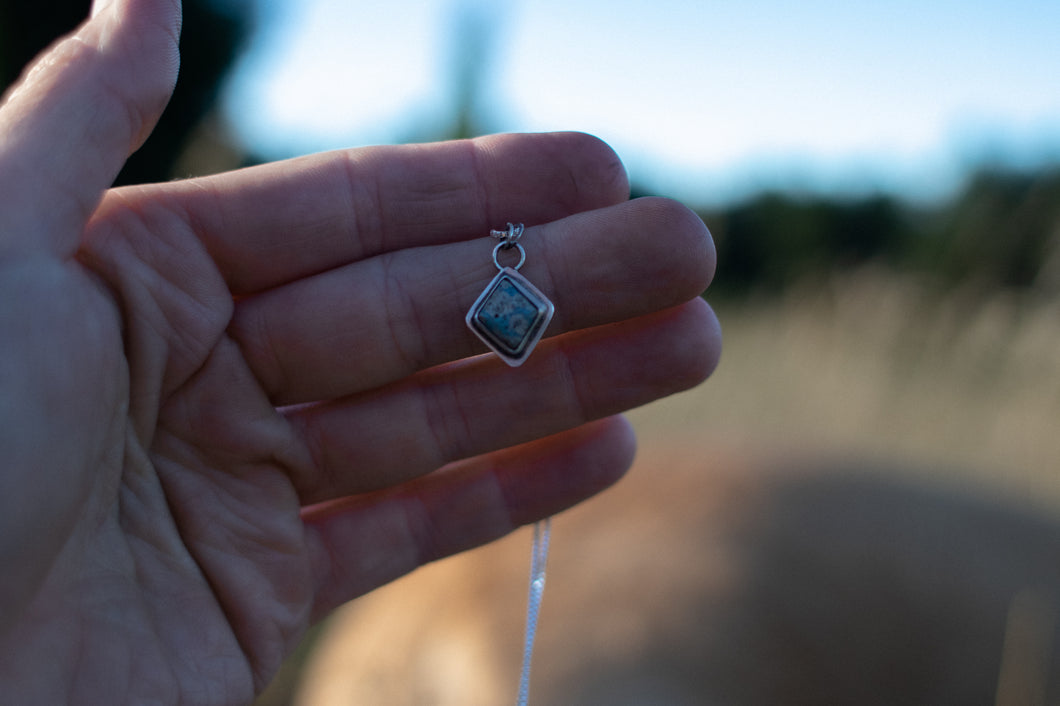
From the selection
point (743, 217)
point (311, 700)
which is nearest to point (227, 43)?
point (311, 700)

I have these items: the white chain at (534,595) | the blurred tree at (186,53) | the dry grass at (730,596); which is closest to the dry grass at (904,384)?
the dry grass at (730,596)

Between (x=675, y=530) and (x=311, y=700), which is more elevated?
(x=675, y=530)

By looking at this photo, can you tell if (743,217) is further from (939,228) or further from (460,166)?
(460,166)

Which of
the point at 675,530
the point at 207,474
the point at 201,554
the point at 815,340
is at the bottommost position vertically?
the point at 815,340

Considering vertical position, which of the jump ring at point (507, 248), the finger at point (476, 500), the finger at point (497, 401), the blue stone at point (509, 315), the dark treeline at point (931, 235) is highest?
the jump ring at point (507, 248)

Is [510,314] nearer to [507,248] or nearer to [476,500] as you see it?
[507,248]

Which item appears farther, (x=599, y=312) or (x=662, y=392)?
(x=662, y=392)

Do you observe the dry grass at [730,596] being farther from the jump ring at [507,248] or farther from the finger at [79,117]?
the finger at [79,117]

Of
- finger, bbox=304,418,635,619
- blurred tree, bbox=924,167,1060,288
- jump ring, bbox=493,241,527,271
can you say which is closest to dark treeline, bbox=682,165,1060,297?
blurred tree, bbox=924,167,1060,288
